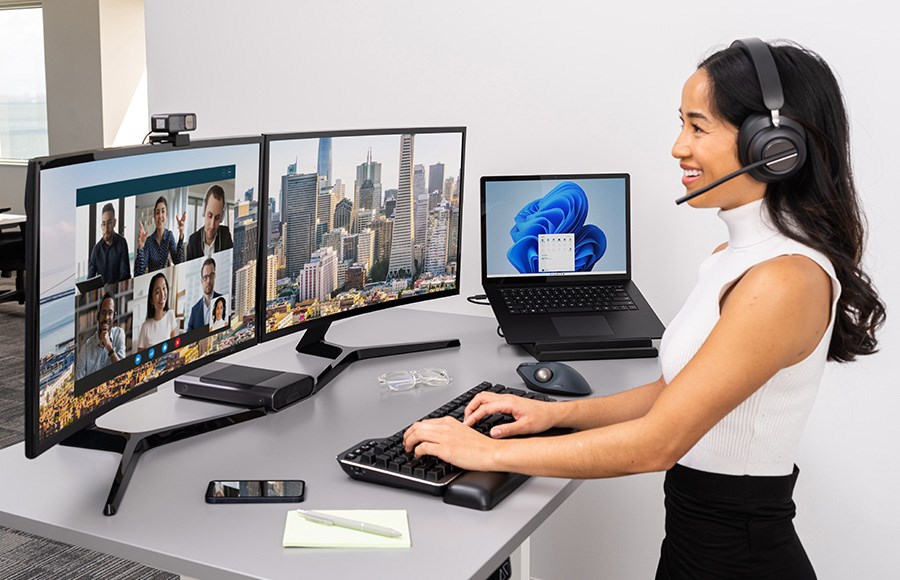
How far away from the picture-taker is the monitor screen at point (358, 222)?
1764 mm

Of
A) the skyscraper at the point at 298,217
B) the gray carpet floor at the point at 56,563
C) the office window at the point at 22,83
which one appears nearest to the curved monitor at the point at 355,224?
the skyscraper at the point at 298,217

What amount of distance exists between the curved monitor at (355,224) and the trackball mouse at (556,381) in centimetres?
40

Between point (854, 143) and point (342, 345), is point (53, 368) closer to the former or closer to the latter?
point (342, 345)

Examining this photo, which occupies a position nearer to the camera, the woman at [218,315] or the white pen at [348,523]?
the white pen at [348,523]

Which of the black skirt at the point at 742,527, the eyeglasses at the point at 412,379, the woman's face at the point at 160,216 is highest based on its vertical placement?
the woman's face at the point at 160,216

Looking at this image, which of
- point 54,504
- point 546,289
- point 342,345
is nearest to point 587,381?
point 546,289

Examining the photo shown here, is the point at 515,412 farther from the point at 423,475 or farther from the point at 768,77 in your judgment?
the point at 768,77

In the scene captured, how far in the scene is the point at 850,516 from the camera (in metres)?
2.23

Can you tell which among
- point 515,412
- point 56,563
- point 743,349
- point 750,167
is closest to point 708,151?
point 750,167

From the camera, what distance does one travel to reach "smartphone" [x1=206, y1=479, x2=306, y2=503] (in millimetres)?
1270

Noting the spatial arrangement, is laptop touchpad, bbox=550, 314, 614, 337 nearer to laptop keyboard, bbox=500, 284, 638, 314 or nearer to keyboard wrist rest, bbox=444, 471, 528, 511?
laptop keyboard, bbox=500, 284, 638, 314

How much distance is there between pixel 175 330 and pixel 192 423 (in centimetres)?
16

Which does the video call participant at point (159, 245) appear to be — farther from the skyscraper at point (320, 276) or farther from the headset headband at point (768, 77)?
the headset headband at point (768, 77)

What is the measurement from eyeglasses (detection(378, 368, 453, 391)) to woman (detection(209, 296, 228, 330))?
0.34m
